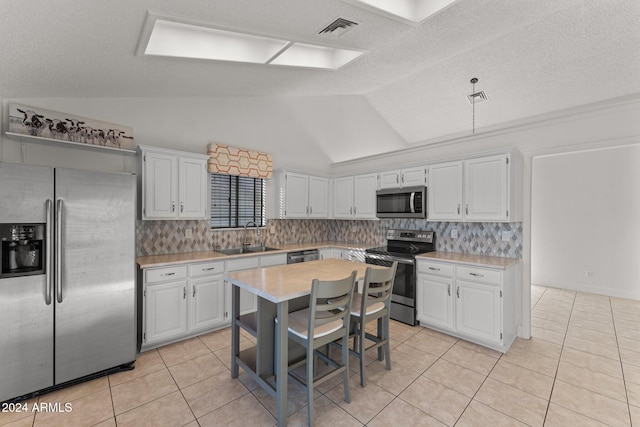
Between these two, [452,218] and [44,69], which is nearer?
[44,69]

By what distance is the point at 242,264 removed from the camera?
3.72 meters

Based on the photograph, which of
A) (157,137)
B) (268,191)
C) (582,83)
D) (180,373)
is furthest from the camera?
(268,191)

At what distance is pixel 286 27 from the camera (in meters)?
1.96

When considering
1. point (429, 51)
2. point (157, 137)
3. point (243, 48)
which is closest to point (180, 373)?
point (157, 137)

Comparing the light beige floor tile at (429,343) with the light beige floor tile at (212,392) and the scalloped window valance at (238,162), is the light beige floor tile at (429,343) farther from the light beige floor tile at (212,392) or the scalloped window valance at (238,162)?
the scalloped window valance at (238,162)

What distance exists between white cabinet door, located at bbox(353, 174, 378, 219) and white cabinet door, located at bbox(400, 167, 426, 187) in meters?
0.52

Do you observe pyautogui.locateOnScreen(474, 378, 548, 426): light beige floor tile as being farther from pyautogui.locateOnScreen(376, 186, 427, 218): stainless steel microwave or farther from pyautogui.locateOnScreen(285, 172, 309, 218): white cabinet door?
pyautogui.locateOnScreen(285, 172, 309, 218): white cabinet door

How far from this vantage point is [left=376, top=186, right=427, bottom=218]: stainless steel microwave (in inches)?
155

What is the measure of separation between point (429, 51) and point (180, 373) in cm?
388

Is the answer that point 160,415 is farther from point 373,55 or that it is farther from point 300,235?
point 300,235

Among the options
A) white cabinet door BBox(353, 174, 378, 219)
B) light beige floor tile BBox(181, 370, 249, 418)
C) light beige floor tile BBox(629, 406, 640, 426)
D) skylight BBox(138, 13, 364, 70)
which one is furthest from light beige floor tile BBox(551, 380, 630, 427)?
skylight BBox(138, 13, 364, 70)

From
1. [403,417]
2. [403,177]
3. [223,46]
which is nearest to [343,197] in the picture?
[403,177]

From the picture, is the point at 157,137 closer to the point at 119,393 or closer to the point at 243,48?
the point at 243,48

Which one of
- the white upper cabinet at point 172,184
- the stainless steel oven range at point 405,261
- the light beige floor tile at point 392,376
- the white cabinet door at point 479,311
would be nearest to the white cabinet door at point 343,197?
the stainless steel oven range at point 405,261
